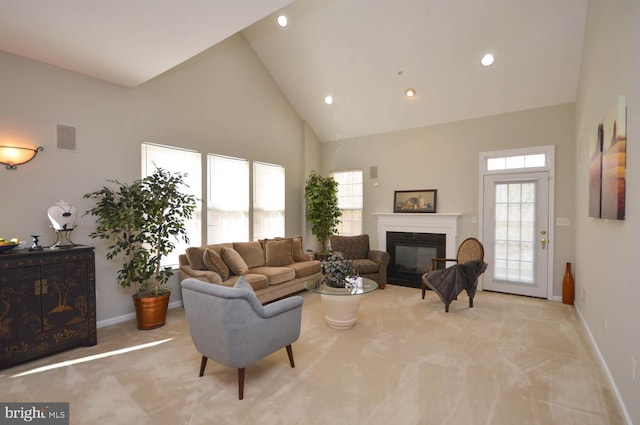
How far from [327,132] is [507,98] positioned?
3.39 meters

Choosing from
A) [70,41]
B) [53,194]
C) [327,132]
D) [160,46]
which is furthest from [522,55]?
[53,194]

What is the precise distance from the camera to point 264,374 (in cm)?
267

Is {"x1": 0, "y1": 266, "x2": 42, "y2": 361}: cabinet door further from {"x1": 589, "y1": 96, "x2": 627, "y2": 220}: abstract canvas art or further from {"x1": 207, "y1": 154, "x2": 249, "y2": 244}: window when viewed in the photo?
{"x1": 589, "y1": 96, "x2": 627, "y2": 220}: abstract canvas art

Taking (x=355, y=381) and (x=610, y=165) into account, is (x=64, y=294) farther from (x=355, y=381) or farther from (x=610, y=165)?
(x=610, y=165)

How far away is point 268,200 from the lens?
605 cm

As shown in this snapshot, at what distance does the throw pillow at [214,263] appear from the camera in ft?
13.7

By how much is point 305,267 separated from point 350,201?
7.16ft

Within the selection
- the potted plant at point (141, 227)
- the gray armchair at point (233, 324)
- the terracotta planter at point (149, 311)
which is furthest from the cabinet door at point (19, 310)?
the gray armchair at point (233, 324)

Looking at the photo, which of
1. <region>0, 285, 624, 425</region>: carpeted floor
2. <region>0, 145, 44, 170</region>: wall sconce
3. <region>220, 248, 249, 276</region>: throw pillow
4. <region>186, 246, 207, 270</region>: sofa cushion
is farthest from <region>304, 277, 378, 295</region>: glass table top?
<region>0, 145, 44, 170</region>: wall sconce

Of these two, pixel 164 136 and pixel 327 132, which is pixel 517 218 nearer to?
pixel 327 132

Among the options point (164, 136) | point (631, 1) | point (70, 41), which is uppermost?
point (70, 41)

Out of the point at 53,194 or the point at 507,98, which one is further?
the point at 507,98

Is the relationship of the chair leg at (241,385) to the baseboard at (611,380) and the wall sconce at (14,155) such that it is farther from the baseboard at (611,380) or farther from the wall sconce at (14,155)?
the wall sconce at (14,155)

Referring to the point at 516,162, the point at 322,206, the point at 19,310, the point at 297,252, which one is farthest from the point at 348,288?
the point at 516,162
